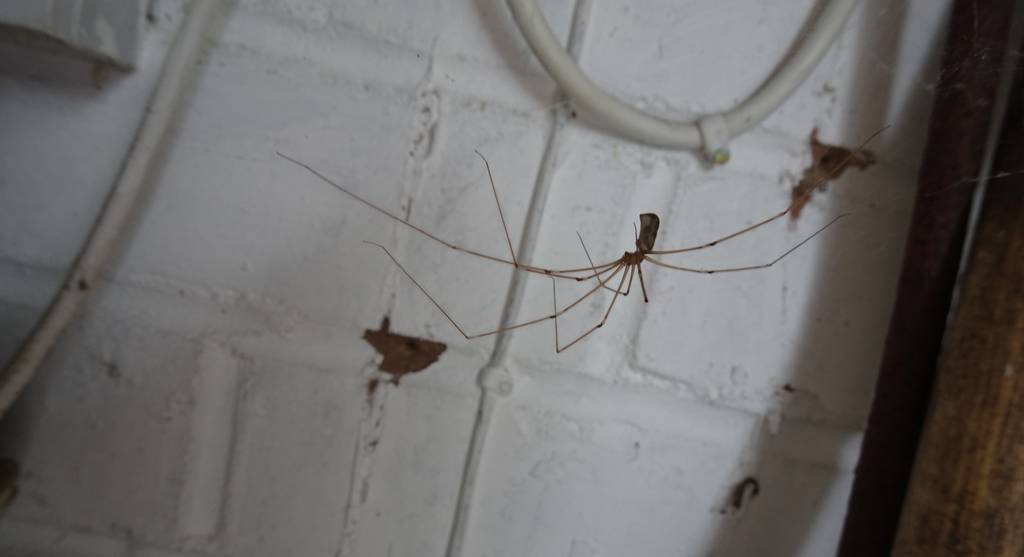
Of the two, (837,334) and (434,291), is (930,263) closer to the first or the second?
(837,334)

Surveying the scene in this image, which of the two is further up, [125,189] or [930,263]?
[930,263]

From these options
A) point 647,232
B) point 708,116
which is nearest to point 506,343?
point 647,232

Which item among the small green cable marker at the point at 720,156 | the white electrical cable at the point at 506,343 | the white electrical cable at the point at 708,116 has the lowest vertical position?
the white electrical cable at the point at 506,343

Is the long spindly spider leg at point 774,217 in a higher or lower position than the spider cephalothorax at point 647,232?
higher

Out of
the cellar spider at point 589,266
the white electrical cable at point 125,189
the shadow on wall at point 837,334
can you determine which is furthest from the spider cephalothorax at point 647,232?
the white electrical cable at point 125,189

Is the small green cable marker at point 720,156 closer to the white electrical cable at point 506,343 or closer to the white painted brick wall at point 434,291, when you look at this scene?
the white painted brick wall at point 434,291

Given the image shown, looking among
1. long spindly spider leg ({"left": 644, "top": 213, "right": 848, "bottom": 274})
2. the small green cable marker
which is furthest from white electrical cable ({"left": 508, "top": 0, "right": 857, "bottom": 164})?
long spindly spider leg ({"left": 644, "top": 213, "right": 848, "bottom": 274})

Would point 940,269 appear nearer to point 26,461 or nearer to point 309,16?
point 309,16
